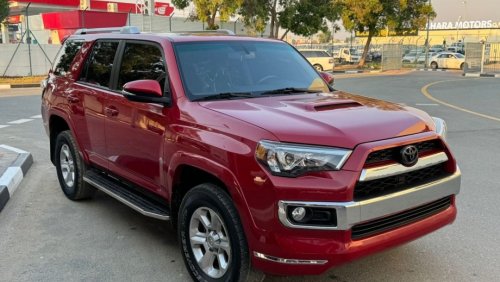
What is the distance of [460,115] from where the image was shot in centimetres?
1239

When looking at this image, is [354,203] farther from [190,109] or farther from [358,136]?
[190,109]

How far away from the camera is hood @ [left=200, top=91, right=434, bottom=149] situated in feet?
10.0

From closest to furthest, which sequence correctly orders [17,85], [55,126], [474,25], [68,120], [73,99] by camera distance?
[73,99]
[68,120]
[55,126]
[17,85]
[474,25]

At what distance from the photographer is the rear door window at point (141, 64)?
168 inches

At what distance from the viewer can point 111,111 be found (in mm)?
4688

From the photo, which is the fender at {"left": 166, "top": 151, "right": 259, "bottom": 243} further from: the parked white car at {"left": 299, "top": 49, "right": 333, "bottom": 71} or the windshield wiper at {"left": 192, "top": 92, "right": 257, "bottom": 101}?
the parked white car at {"left": 299, "top": 49, "right": 333, "bottom": 71}

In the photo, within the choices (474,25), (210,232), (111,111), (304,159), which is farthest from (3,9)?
(474,25)

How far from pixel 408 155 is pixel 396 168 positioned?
0.13 m

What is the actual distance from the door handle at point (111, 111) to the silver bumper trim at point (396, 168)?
2.52 metres

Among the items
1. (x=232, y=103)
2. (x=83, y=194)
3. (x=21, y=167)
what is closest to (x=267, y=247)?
(x=232, y=103)

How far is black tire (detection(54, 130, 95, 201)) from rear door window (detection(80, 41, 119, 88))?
79cm

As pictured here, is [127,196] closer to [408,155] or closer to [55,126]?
[55,126]

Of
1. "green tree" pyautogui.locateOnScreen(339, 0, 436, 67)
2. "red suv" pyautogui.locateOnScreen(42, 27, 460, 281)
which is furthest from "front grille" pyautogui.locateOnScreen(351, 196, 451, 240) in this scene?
"green tree" pyautogui.locateOnScreen(339, 0, 436, 67)

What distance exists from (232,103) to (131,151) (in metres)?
1.21
